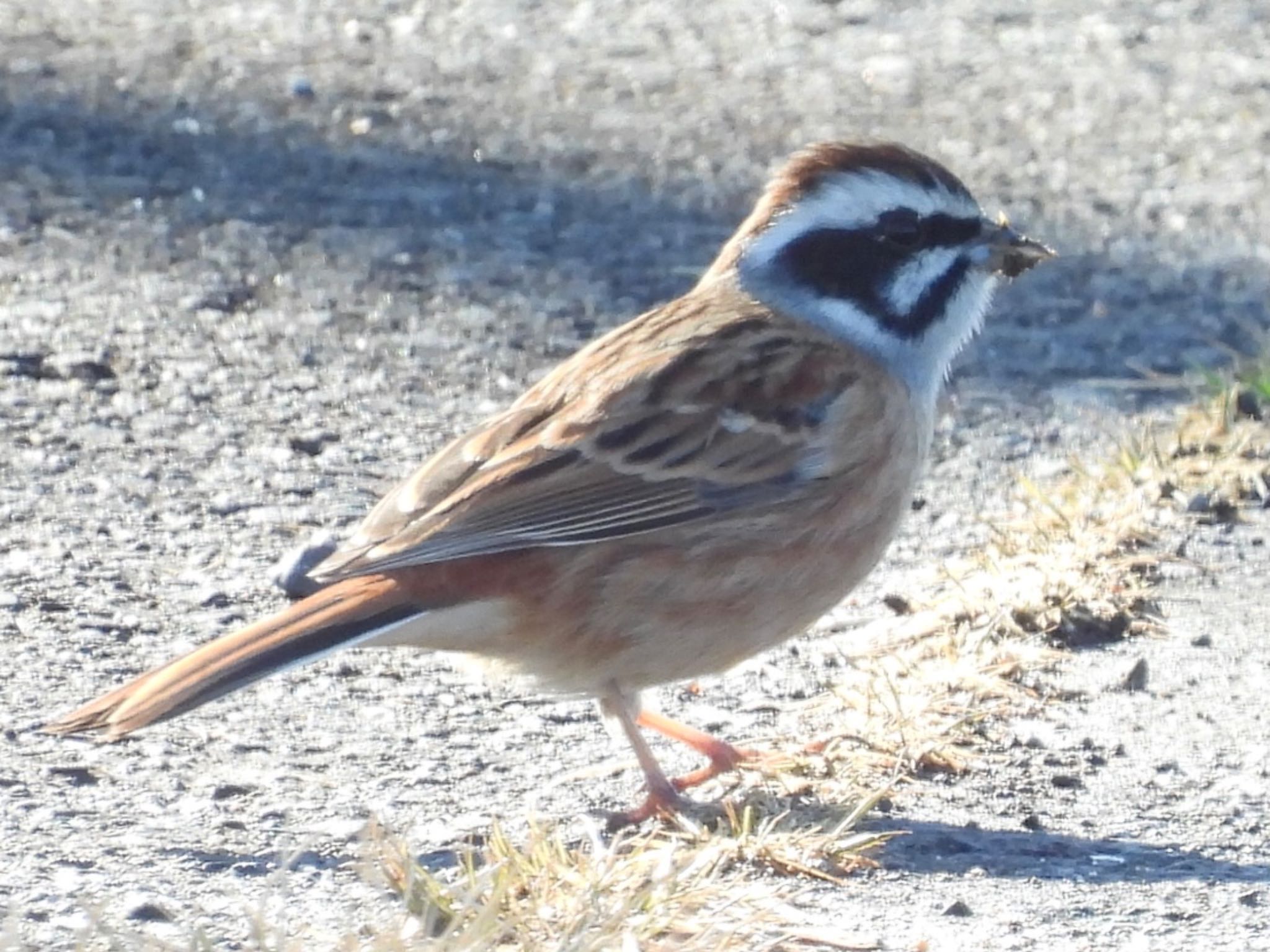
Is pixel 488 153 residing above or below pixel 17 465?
above

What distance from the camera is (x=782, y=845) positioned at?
4.05 m

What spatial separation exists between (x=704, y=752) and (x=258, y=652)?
947mm

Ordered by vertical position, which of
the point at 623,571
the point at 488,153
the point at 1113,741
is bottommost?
the point at 1113,741

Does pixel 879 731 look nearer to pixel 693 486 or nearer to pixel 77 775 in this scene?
pixel 693 486

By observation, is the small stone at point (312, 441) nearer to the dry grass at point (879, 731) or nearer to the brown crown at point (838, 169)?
the brown crown at point (838, 169)

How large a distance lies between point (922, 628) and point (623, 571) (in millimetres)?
944

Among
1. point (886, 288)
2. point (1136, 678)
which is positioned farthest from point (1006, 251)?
point (1136, 678)

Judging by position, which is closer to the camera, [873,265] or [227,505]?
[873,265]

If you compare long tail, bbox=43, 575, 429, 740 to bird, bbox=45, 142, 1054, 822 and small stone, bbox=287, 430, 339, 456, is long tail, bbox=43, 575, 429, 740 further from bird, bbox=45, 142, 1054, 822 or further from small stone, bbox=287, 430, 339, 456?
small stone, bbox=287, 430, 339, 456

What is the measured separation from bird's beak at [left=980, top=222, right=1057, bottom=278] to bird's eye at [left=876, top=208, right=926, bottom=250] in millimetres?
158

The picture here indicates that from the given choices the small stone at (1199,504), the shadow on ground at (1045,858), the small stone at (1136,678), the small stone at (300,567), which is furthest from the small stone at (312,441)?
the shadow on ground at (1045,858)

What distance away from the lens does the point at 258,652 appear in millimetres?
4301

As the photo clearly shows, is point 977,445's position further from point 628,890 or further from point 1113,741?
point 628,890

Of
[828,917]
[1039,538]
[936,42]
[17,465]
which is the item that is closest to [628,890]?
[828,917]
